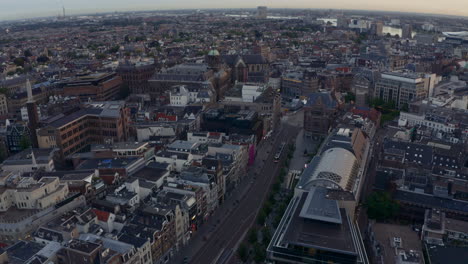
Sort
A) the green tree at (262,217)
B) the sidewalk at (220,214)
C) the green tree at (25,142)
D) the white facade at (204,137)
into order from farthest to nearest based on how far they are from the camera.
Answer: the green tree at (25,142)
the white facade at (204,137)
the green tree at (262,217)
the sidewalk at (220,214)

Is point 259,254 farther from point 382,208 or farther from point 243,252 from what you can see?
point 382,208

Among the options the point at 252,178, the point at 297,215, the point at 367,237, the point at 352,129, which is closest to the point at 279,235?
the point at 297,215

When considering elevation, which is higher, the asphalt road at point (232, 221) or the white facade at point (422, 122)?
the white facade at point (422, 122)

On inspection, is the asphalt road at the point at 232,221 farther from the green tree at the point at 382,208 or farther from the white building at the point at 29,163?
the white building at the point at 29,163

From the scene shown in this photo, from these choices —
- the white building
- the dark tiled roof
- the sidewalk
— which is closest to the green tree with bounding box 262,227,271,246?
the sidewalk

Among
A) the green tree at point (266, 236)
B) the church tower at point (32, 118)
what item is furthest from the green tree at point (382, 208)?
the church tower at point (32, 118)

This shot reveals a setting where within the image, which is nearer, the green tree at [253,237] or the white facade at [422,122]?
the green tree at [253,237]

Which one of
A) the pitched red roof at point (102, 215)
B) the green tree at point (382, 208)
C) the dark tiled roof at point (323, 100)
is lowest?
the green tree at point (382, 208)
